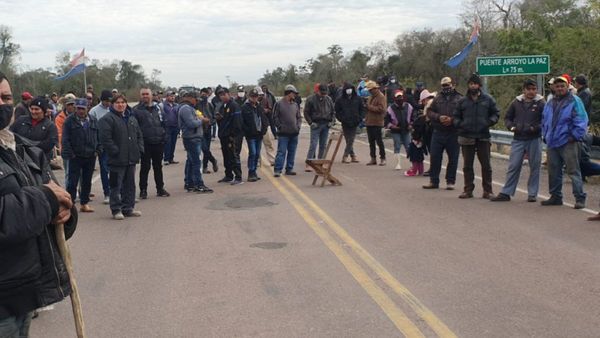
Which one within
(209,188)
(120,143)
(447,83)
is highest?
(447,83)

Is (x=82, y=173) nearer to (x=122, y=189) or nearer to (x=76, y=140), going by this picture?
(x=76, y=140)

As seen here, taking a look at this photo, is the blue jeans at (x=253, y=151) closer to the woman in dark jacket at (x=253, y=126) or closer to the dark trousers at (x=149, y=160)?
the woman in dark jacket at (x=253, y=126)

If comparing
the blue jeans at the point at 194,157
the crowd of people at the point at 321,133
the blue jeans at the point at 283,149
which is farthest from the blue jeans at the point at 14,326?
the blue jeans at the point at 283,149

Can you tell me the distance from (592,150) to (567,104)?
14.4 feet

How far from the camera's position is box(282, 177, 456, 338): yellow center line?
5.37 metres

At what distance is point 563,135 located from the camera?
10.4m

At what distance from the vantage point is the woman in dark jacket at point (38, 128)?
10.3m

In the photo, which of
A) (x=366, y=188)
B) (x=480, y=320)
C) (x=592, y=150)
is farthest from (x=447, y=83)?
(x=480, y=320)

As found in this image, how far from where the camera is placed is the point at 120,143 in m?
10.6

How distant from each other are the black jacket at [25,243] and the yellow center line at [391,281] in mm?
3110

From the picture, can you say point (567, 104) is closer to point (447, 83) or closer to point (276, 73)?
point (447, 83)

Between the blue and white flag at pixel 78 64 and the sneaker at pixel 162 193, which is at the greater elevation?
the blue and white flag at pixel 78 64

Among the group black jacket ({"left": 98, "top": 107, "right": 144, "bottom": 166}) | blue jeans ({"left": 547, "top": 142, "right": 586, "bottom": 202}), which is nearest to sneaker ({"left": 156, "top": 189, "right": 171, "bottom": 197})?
black jacket ({"left": 98, "top": 107, "right": 144, "bottom": 166})

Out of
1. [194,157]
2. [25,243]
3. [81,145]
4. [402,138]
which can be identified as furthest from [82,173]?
Answer: [25,243]
